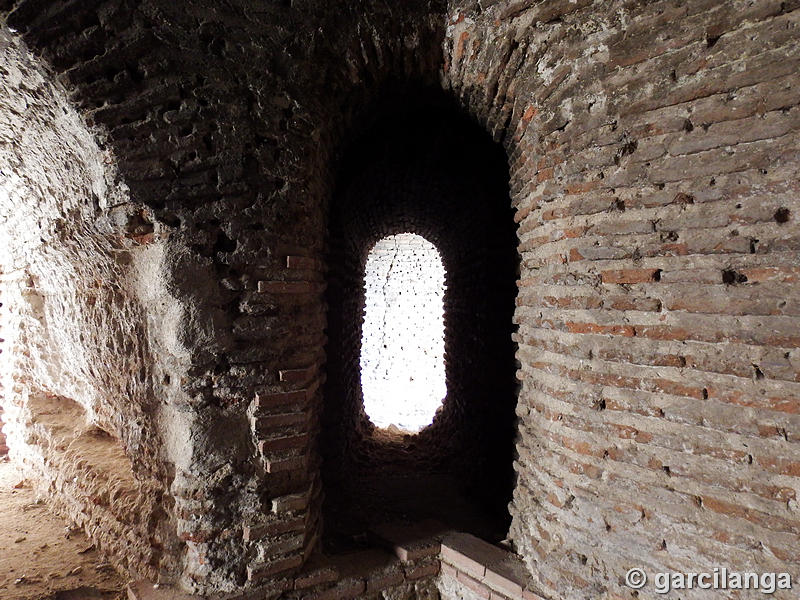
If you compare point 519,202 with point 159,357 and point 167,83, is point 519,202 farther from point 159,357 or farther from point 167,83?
point 159,357

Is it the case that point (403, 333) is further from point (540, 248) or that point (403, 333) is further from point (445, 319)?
point (540, 248)

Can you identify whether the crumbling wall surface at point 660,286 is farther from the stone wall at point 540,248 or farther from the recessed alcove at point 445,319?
the recessed alcove at point 445,319

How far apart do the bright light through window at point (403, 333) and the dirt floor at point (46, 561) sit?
4.42 meters

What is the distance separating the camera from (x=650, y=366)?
5.84 ft

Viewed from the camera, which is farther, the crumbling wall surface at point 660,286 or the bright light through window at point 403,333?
the bright light through window at point 403,333

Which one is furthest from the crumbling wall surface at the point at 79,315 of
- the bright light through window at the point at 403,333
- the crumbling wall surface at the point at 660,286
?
the bright light through window at the point at 403,333

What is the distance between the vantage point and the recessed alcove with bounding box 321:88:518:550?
3529 millimetres

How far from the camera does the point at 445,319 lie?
4781mm

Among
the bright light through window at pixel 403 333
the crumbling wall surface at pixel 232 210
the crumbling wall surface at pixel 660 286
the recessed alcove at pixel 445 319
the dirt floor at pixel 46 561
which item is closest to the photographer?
the crumbling wall surface at pixel 660 286

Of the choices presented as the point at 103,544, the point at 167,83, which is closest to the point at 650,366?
the point at 167,83

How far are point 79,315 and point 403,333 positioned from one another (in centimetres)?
516

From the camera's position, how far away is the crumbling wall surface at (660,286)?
5.10ft

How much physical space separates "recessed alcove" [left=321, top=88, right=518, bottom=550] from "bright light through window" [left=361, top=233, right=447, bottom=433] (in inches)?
91.1

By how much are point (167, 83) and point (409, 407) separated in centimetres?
624
